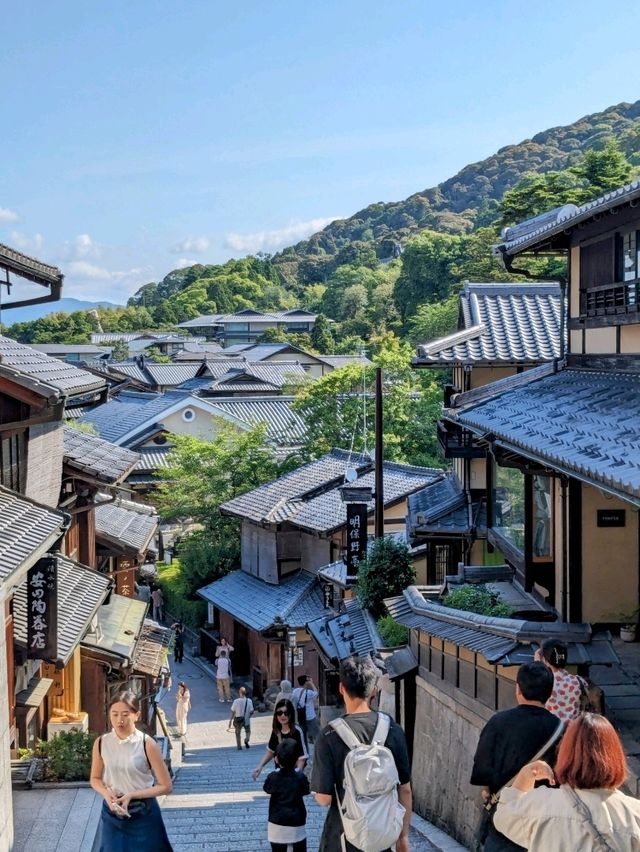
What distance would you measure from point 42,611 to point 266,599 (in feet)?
54.7

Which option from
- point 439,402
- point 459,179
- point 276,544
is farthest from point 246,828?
point 459,179

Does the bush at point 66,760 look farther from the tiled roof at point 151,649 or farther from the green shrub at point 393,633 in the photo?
the tiled roof at point 151,649

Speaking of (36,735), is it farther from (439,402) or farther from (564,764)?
→ (439,402)

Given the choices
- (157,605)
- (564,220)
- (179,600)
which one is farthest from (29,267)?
(157,605)

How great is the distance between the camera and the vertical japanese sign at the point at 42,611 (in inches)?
514

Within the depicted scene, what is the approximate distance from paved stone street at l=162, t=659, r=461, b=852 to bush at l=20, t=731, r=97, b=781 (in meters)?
1.29

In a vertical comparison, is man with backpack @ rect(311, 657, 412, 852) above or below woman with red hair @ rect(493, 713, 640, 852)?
below

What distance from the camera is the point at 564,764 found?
441 centimetres

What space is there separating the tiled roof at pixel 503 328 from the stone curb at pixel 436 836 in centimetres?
832

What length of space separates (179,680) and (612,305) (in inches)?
853

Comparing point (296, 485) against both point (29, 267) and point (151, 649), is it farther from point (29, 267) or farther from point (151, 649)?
point (29, 267)

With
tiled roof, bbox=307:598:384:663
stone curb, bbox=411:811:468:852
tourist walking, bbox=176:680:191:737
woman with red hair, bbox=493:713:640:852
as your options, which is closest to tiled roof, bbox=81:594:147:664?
tourist walking, bbox=176:680:191:737

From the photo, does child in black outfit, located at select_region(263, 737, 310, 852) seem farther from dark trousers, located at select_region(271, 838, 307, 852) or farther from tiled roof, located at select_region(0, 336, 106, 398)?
tiled roof, located at select_region(0, 336, 106, 398)

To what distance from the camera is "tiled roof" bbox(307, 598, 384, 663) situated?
17594 millimetres
